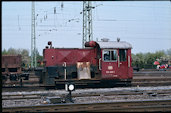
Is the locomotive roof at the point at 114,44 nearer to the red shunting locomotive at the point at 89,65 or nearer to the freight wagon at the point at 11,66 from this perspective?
the red shunting locomotive at the point at 89,65

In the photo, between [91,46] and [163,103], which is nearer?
[163,103]

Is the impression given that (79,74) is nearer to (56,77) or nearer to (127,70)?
(56,77)

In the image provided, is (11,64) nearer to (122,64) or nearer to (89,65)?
(89,65)

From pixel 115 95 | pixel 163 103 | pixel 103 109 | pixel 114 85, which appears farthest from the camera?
pixel 114 85

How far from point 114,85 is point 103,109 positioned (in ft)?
23.5

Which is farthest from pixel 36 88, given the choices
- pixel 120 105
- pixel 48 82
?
pixel 120 105

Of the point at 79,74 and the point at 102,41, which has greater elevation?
the point at 102,41

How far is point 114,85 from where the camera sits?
15.1m

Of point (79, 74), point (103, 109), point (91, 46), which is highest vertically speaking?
point (91, 46)

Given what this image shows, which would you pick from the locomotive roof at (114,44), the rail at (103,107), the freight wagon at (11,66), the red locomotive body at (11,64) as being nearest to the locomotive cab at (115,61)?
the locomotive roof at (114,44)

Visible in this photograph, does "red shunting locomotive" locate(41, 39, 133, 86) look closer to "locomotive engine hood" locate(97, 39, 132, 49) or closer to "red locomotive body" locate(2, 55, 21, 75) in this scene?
"locomotive engine hood" locate(97, 39, 132, 49)

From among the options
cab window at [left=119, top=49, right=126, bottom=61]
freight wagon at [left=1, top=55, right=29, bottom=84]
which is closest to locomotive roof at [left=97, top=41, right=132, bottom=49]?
cab window at [left=119, top=49, right=126, bottom=61]

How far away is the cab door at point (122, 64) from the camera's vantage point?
574 inches

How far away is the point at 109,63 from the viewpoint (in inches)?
569
